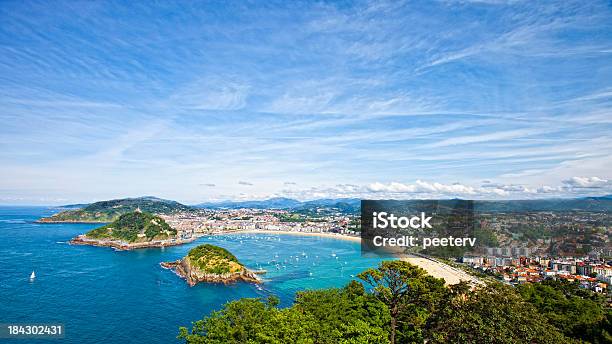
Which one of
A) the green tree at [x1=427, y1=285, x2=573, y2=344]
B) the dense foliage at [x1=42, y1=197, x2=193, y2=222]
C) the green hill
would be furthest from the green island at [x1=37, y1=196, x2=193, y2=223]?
the green tree at [x1=427, y1=285, x2=573, y2=344]

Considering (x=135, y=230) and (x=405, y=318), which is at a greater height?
(x=405, y=318)

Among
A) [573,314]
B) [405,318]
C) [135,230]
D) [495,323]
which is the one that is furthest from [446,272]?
[135,230]

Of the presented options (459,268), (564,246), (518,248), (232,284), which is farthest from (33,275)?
(564,246)

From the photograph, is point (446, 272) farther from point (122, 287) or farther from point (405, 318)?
point (122, 287)

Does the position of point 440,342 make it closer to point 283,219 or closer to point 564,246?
point 564,246

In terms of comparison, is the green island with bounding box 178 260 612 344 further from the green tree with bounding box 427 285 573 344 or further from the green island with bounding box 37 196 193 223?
the green island with bounding box 37 196 193 223

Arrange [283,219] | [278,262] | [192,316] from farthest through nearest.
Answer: [283,219]
[278,262]
[192,316]
